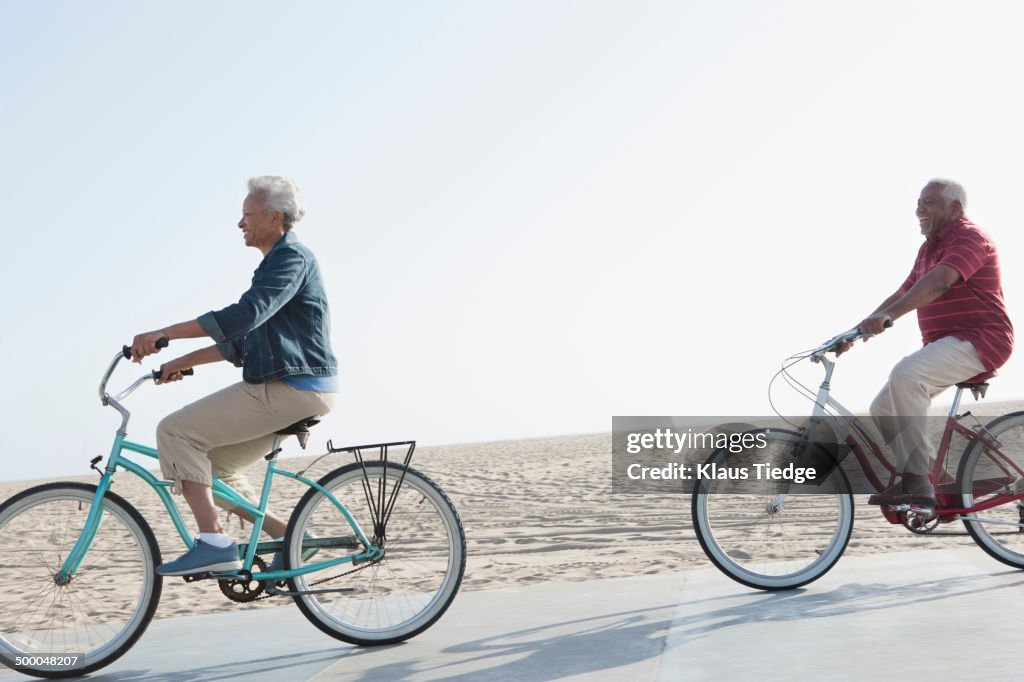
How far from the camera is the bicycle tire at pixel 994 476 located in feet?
17.5

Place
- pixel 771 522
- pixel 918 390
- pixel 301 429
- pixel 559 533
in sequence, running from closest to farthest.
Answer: pixel 301 429 → pixel 771 522 → pixel 918 390 → pixel 559 533

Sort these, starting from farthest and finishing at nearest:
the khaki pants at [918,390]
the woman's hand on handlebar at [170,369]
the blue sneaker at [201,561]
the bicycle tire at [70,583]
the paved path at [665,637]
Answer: the khaki pants at [918,390] → the woman's hand on handlebar at [170,369] → the bicycle tire at [70,583] → the blue sneaker at [201,561] → the paved path at [665,637]

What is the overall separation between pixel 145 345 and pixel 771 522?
9.88 feet

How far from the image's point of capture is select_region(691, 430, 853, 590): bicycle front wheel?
196 inches

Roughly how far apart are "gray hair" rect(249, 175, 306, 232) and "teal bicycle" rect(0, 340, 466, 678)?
84 cm

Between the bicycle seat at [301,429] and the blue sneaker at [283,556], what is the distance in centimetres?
37

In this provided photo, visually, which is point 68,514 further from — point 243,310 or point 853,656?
point 853,656

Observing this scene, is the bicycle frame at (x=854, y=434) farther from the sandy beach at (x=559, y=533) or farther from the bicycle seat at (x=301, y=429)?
the bicycle seat at (x=301, y=429)

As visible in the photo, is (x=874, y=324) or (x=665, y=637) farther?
(x=874, y=324)

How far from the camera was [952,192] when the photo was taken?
526 cm

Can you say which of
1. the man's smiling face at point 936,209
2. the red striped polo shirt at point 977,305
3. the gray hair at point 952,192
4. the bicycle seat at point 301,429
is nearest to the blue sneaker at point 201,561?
the bicycle seat at point 301,429

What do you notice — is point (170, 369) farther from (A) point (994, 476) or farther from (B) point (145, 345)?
(A) point (994, 476)

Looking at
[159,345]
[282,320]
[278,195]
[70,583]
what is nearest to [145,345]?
[159,345]

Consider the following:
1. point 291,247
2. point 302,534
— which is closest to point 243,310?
point 291,247
